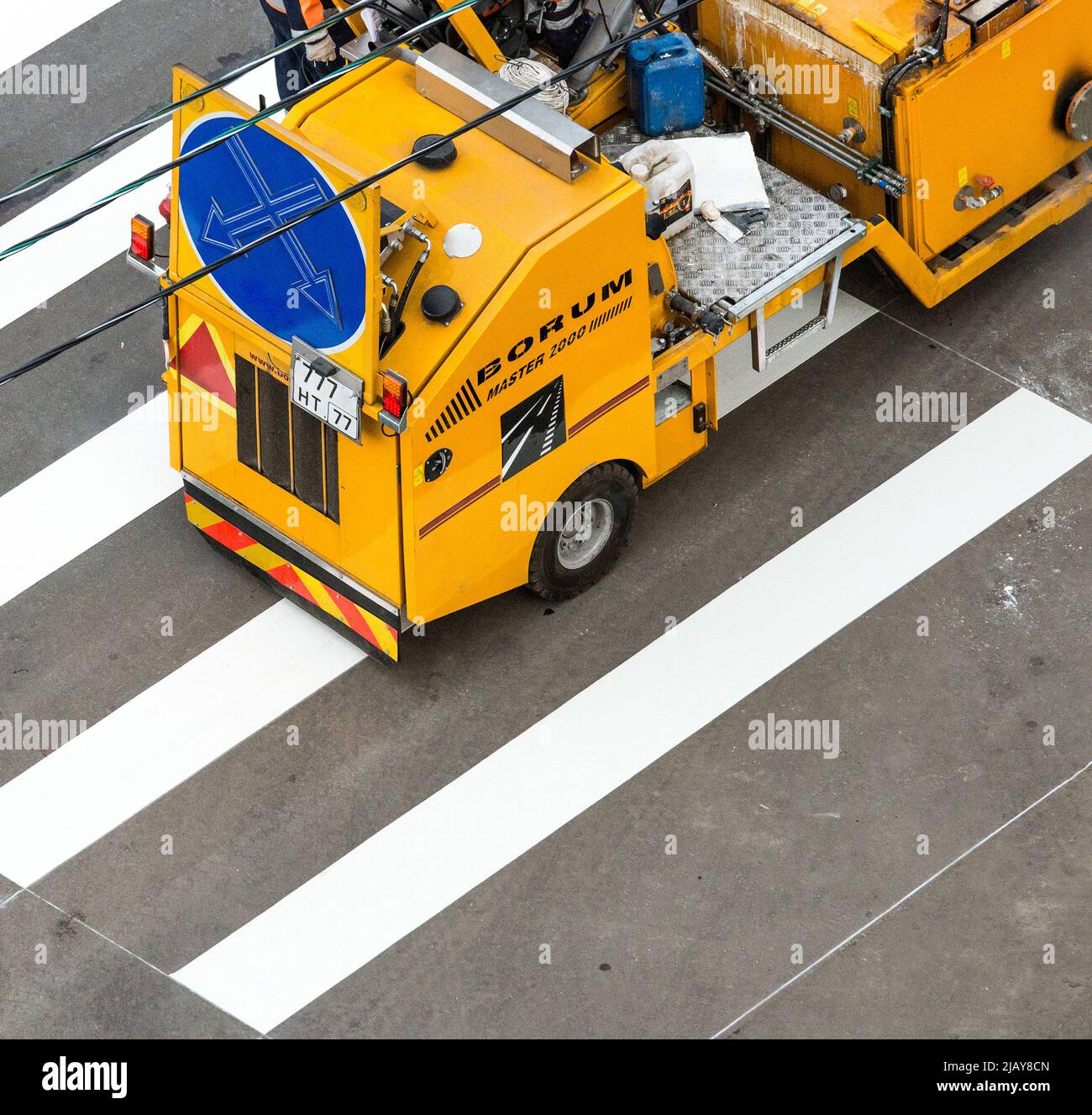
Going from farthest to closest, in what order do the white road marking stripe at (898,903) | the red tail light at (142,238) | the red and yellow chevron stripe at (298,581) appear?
the red and yellow chevron stripe at (298,581) < the red tail light at (142,238) < the white road marking stripe at (898,903)

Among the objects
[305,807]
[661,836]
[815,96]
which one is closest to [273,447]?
[305,807]

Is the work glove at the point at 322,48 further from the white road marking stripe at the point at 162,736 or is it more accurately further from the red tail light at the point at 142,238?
the white road marking stripe at the point at 162,736

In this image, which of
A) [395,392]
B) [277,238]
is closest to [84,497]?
[277,238]

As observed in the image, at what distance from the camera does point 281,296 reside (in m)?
9.24

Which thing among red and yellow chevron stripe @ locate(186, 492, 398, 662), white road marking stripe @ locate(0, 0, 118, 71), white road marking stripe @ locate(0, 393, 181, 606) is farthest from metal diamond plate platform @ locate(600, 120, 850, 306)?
white road marking stripe @ locate(0, 0, 118, 71)

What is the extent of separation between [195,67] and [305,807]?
5963mm

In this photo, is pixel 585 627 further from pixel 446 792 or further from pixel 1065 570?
pixel 1065 570

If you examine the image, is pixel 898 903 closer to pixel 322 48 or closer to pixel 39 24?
pixel 322 48

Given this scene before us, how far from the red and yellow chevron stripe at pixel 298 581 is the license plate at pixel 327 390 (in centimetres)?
119

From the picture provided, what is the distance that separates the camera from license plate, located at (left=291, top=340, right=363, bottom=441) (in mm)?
9078

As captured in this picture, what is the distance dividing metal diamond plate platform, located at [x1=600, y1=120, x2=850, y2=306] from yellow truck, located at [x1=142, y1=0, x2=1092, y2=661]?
1 cm

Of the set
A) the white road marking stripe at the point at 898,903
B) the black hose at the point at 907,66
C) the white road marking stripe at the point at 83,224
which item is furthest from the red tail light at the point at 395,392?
the white road marking stripe at the point at 83,224

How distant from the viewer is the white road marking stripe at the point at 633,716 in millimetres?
9484

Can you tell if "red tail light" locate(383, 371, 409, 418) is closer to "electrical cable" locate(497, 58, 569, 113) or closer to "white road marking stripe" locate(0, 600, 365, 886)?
"white road marking stripe" locate(0, 600, 365, 886)
